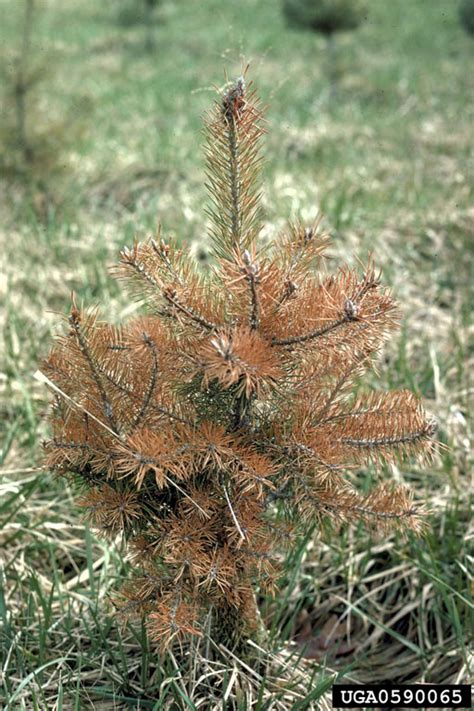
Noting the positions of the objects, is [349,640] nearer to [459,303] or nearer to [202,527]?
[202,527]

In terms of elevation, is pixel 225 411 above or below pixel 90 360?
below

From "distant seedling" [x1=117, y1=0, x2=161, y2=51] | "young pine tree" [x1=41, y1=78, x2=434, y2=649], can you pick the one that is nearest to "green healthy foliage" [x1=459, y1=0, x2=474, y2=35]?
"distant seedling" [x1=117, y1=0, x2=161, y2=51]

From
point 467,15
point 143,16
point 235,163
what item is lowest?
point 235,163

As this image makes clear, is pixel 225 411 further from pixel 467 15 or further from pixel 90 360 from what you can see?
pixel 467 15

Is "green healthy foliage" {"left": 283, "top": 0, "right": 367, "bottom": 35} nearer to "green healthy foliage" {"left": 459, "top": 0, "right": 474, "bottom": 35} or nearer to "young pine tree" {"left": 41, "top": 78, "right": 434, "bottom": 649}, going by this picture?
"green healthy foliage" {"left": 459, "top": 0, "right": 474, "bottom": 35}

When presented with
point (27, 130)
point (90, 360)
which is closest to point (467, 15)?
point (27, 130)

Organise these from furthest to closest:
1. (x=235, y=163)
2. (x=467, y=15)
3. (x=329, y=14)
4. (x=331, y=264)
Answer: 1. (x=467, y=15)
2. (x=329, y=14)
3. (x=331, y=264)
4. (x=235, y=163)

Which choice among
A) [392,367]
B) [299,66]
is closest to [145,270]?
[392,367]
